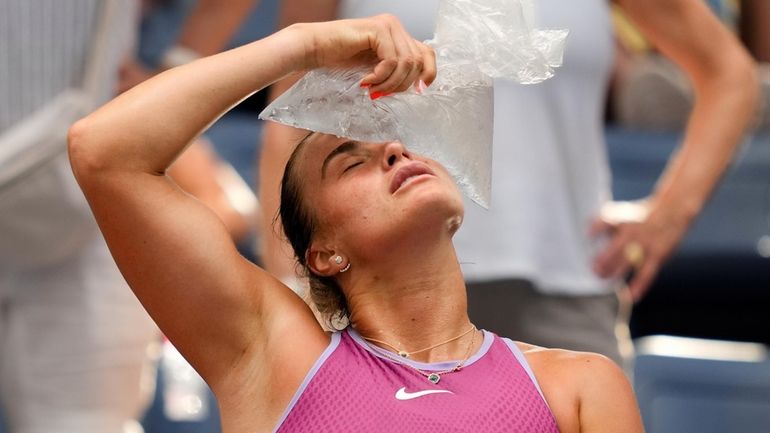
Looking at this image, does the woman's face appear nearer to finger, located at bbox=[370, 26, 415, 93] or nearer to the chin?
the chin

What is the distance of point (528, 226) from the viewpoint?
6.61ft

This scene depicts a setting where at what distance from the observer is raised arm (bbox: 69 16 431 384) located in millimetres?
1368

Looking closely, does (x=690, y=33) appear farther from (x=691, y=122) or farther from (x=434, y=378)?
(x=434, y=378)

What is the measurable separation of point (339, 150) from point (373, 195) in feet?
0.25

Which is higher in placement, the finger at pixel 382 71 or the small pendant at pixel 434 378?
the finger at pixel 382 71

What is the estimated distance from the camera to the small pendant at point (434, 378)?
144 centimetres

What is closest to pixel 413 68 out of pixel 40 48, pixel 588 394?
pixel 588 394

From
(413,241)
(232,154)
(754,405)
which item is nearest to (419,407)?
(413,241)

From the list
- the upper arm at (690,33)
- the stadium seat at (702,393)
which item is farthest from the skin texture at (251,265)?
the stadium seat at (702,393)

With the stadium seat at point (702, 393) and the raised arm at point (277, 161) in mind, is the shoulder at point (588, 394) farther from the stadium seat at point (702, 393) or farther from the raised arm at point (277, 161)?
the stadium seat at point (702, 393)

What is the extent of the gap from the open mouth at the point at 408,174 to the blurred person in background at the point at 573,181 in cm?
44

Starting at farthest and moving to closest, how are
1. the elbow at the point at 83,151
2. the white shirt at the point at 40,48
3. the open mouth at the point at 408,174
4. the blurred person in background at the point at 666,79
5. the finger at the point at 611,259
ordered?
the blurred person in background at the point at 666,79
the finger at the point at 611,259
the white shirt at the point at 40,48
the open mouth at the point at 408,174
the elbow at the point at 83,151

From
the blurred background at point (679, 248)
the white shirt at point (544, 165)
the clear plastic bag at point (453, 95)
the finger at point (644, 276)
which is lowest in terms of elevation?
the blurred background at point (679, 248)

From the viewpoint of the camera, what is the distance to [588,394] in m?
1.46
